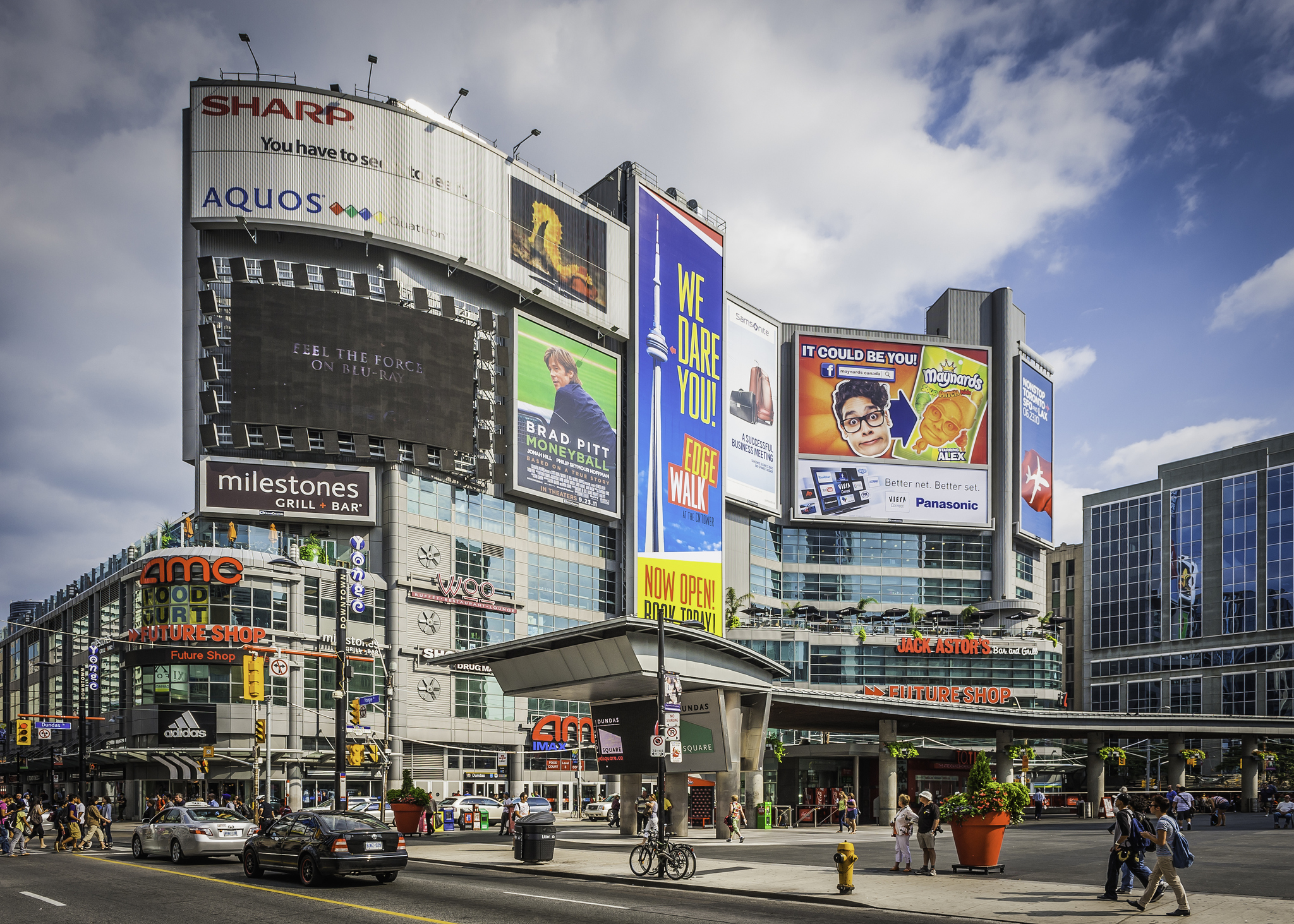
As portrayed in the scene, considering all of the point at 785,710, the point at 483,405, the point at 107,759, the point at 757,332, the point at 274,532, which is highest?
the point at 757,332

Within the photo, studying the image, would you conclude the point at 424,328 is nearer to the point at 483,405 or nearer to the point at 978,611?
the point at 483,405

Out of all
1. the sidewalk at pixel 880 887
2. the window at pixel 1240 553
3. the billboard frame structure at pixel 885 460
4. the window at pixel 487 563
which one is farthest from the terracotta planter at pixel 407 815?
the window at pixel 1240 553

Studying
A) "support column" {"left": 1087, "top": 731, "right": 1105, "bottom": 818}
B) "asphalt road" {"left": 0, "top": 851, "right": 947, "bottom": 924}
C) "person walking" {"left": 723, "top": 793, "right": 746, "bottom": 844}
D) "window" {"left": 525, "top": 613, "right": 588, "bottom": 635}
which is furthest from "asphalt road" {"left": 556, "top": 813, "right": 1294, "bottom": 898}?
"window" {"left": 525, "top": 613, "right": 588, "bottom": 635}

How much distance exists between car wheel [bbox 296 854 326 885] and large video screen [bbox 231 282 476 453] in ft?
189

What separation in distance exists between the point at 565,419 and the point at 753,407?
27.5 metres

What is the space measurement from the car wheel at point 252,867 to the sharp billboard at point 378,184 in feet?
204

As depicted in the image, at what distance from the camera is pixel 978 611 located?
408ft

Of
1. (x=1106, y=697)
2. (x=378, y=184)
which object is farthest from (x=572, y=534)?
(x=1106, y=697)

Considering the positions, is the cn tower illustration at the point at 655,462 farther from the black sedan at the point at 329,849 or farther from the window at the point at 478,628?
the black sedan at the point at 329,849

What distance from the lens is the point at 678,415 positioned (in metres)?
104

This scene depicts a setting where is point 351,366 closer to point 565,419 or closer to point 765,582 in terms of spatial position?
point 565,419

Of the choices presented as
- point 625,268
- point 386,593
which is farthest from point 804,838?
point 625,268

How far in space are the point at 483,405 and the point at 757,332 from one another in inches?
1499

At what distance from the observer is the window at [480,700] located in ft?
283
